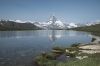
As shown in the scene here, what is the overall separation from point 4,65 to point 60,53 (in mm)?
20922

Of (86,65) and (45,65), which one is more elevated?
(86,65)

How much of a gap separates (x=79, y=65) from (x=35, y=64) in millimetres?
23333

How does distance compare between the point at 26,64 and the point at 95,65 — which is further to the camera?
the point at 26,64

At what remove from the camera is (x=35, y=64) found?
43.9 m

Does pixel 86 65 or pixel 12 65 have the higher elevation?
pixel 86 65

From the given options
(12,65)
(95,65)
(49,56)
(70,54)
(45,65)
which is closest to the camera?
(95,65)

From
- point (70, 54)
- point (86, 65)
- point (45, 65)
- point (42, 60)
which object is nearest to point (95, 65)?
point (86, 65)

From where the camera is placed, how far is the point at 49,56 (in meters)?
49.8

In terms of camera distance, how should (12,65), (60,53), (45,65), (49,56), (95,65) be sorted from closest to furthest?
(95,65)
(45,65)
(12,65)
(49,56)
(60,53)

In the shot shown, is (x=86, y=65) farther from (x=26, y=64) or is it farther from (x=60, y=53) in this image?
(x=60, y=53)

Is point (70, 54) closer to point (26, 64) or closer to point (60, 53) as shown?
point (60, 53)

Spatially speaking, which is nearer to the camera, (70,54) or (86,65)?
(86,65)

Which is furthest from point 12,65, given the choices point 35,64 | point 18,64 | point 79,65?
point 79,65

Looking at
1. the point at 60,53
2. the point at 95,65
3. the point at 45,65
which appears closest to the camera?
the point at 95,65
